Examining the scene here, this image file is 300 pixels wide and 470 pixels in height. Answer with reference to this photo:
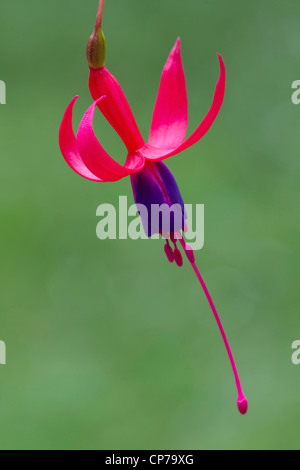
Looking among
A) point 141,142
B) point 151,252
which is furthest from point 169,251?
point 151,252

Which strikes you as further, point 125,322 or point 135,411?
point 125,322

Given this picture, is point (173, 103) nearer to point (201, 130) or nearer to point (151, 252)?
point (201, 130)

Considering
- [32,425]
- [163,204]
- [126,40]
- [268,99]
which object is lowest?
[163,204]

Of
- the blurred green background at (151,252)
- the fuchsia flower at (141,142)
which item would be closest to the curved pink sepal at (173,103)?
the fuchsia flower at (141,142)

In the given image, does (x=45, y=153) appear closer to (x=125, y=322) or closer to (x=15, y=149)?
(x=15, y=149)

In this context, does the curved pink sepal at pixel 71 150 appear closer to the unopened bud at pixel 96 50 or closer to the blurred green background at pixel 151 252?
the unopened bud at pixel 96 50

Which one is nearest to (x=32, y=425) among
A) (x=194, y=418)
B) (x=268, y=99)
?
(x=194, y=418)
